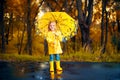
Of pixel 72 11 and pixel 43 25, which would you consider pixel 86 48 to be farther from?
pixel 72 11

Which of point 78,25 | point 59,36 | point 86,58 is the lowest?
point 86,58

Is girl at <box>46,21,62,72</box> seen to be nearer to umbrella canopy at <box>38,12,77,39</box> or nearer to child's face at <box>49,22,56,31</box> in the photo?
child's face at <box>49,22,56,31</box>

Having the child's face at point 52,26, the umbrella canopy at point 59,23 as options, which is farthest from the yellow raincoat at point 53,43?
the umbrella canopy at point 59,23

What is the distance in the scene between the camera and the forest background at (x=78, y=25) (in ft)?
63.6

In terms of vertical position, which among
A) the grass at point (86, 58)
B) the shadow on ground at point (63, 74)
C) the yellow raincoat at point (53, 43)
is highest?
the yellow raincoat at point (53, 43)

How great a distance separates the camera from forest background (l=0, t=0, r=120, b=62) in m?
19.4

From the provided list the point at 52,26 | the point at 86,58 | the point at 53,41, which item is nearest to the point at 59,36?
the point at 53,41

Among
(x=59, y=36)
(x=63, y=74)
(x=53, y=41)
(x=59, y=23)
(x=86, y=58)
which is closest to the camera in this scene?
(x=63, y=74)

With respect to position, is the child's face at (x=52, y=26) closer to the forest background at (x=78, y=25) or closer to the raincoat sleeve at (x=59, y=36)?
the raincoat sleeve at (x=59, y=36)

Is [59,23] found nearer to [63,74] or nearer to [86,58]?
[63,74]

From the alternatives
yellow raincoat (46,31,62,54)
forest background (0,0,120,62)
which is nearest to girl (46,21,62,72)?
yellow raincoat (46,31,62,54)

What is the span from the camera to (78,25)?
25.2m

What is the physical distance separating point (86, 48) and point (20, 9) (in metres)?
20.9

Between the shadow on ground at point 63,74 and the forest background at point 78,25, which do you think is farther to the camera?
the forest background at point 78,25
